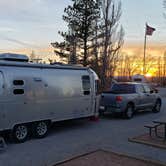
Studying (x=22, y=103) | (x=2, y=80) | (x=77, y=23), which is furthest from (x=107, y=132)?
(x=77, y=23)

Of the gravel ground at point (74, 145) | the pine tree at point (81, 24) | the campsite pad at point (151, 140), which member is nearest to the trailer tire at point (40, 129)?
the gravel ground at point (74, 145)

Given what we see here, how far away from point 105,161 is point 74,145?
198 cm

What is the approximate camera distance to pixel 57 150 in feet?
28.6

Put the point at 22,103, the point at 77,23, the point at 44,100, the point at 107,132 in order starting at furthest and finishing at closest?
1. the point at 77,23
2. the point at 107,132
3. the point at 44,100
4. the point at 22,103

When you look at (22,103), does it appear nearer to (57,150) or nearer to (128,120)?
(57,150)

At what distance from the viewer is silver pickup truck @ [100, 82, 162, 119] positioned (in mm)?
14812

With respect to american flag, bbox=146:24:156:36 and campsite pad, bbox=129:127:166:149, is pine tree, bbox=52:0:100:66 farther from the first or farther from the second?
campsite pad, bbox=129:127:166:149

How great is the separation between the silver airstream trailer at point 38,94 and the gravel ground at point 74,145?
0.56 metres

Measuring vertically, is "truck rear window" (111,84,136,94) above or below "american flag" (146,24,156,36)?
below

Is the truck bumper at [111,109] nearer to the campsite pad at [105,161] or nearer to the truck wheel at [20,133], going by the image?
the truck wheel at [20,133]

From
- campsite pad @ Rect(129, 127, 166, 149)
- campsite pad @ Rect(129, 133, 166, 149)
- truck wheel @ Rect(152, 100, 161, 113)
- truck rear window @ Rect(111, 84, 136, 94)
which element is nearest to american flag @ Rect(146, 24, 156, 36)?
truck wheel @ Rect(152, 100, 161, 113)

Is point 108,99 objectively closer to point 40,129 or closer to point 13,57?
point 40,129

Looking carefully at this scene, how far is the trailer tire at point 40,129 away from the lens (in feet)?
33.4

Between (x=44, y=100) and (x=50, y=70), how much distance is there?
1.11 meters
